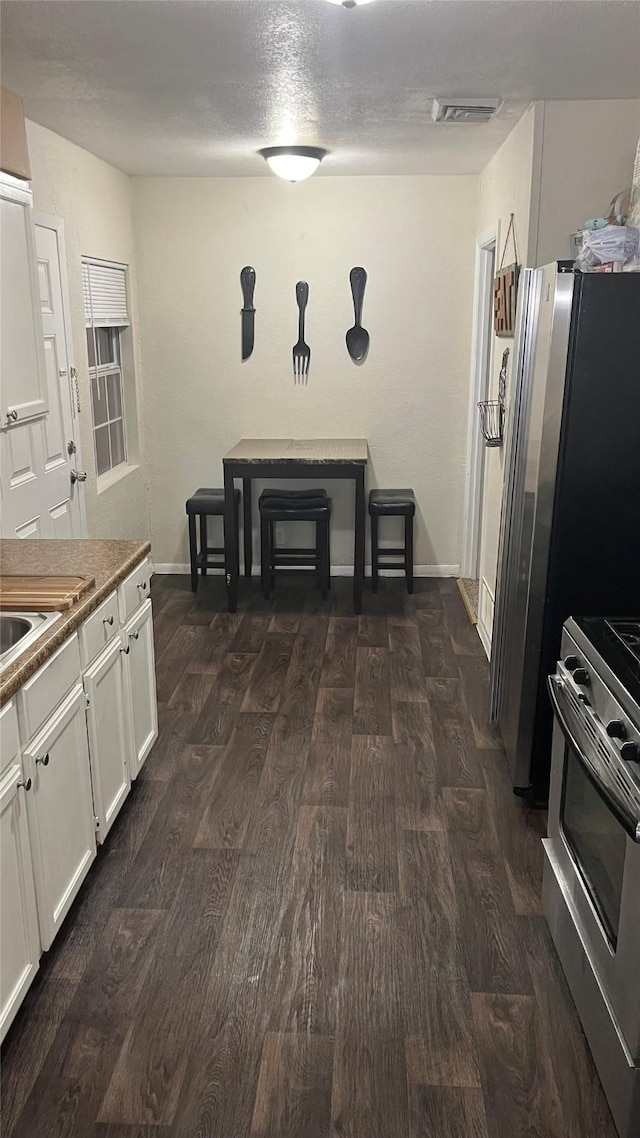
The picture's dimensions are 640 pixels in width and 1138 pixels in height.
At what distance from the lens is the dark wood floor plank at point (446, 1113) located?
183 centimetres

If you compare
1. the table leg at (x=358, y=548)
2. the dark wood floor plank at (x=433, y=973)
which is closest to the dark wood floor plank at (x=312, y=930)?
the dark wood floor plank at (x=433, y=973)

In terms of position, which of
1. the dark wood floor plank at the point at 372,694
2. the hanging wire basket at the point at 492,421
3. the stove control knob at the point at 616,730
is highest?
the hanging wire basket at the point at 492,421

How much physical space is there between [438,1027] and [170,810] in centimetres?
126

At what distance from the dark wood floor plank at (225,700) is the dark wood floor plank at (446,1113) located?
178cm

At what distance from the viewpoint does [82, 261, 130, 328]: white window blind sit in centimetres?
459

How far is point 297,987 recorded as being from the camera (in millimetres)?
2225

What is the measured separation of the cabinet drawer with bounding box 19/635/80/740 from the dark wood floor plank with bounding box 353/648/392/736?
1550 mm

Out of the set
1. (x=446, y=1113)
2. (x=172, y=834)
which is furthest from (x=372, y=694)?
(x=446, y=1113)

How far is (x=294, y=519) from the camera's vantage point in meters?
5.16

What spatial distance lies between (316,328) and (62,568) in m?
3.22

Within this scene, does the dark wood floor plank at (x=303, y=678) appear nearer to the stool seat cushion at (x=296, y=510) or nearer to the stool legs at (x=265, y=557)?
the stool legs at (x=265, y=557)

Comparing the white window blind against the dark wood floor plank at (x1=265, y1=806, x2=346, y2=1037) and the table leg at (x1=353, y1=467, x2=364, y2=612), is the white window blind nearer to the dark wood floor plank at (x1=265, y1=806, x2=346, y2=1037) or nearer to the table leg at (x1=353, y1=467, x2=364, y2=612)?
the table leg at (x1=353, y1=467, x2=364, y2=612)

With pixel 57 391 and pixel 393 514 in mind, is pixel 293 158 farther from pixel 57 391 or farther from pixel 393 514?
pixel 393 514

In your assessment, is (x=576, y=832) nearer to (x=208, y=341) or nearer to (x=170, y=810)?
(x=170, y=810)
